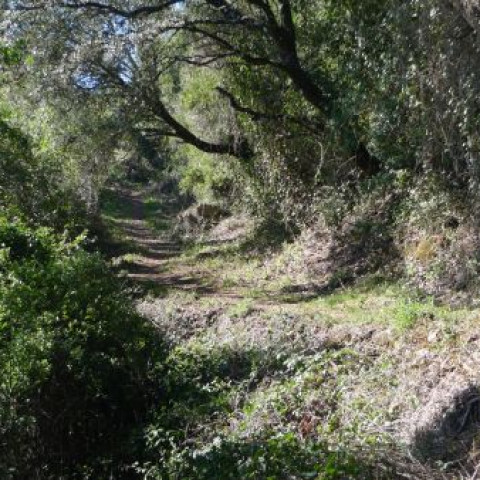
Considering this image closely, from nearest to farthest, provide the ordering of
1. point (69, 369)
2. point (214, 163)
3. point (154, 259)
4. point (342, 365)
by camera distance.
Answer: point (342, 365) < point (69, 369) < point (154, 259) < point (214, 163)

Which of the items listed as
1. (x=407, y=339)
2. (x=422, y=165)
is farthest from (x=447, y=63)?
(x=407, y=339)

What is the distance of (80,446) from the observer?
7.38 meters

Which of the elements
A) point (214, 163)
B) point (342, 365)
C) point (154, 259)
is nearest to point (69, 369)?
point (342, 365)

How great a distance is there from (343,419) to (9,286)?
3.97 m

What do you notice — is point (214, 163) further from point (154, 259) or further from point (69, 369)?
point (69, 369)

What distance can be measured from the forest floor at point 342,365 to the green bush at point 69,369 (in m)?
0.93

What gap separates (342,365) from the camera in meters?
6.82

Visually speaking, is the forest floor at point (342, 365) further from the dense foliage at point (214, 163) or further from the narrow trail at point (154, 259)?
the narrow trail at point (154, 259)

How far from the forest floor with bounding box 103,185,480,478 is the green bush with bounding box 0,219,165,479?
926 millimetres

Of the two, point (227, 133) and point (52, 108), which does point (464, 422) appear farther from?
point (227, 133)

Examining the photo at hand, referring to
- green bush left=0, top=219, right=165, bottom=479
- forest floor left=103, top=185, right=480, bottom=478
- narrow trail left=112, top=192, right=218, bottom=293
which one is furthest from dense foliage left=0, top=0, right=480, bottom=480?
narrow trail left=112, top=192, right=218, bottom=293

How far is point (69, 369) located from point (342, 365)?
3.06 m

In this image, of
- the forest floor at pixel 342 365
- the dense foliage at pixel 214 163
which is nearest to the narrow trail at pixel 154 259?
the forest floor at pixel 342 365

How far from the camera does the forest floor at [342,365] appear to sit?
515 centimetres
